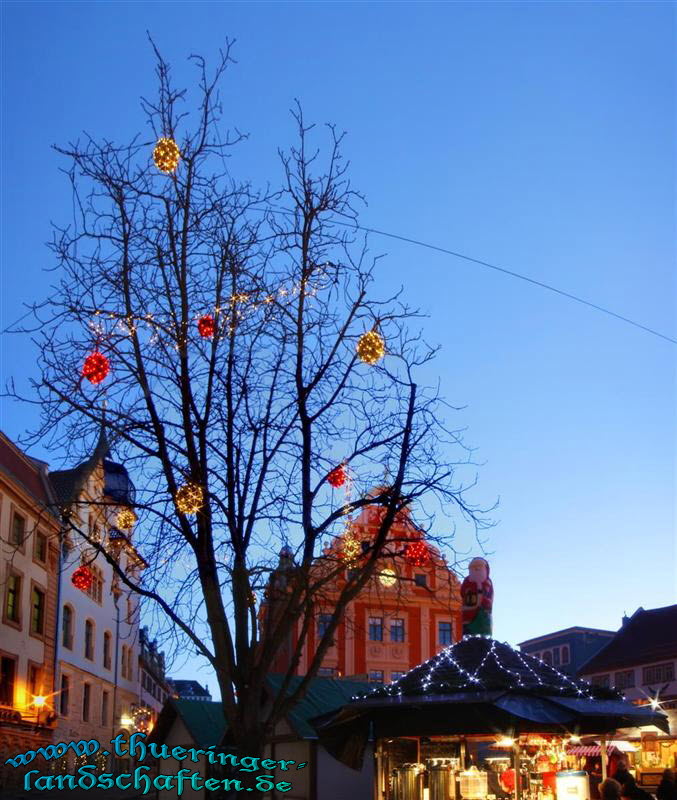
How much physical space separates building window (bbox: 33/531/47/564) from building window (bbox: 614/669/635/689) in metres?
34.8

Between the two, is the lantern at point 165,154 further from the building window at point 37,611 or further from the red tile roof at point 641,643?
the red tile roof at point 641,643

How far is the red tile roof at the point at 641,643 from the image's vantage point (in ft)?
180

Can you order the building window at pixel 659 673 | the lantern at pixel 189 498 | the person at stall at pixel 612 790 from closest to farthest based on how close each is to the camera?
the lantern at pixel 189 498 < the person at stall at pixel 612 790 < the building window at pixel 659 673

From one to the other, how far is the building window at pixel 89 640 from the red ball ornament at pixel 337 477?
33545 millimetres

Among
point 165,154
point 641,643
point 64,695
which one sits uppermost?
point 165,154

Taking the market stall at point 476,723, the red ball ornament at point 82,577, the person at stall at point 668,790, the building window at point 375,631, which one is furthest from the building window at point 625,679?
the red ball ornament at point 82,577

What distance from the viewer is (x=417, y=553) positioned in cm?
1283

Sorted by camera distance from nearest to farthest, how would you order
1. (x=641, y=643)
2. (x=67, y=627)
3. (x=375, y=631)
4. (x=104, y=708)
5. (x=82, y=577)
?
(x=82, y=577)
(x=67, y=627)
(x=104, y=708)
(x=375, y=631)
(x=641, y=643)

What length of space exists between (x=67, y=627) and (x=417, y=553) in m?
30.4

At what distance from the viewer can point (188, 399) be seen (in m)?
12.2

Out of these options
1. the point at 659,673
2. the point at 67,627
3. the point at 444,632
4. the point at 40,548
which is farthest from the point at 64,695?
the point at 659,673

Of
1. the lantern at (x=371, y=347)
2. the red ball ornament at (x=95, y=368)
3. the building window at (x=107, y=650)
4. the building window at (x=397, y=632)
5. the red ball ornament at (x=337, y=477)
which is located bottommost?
the building window at (x=107, y=650)

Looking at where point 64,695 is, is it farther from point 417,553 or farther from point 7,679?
point 417,553

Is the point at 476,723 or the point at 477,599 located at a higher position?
the point at 477,599
